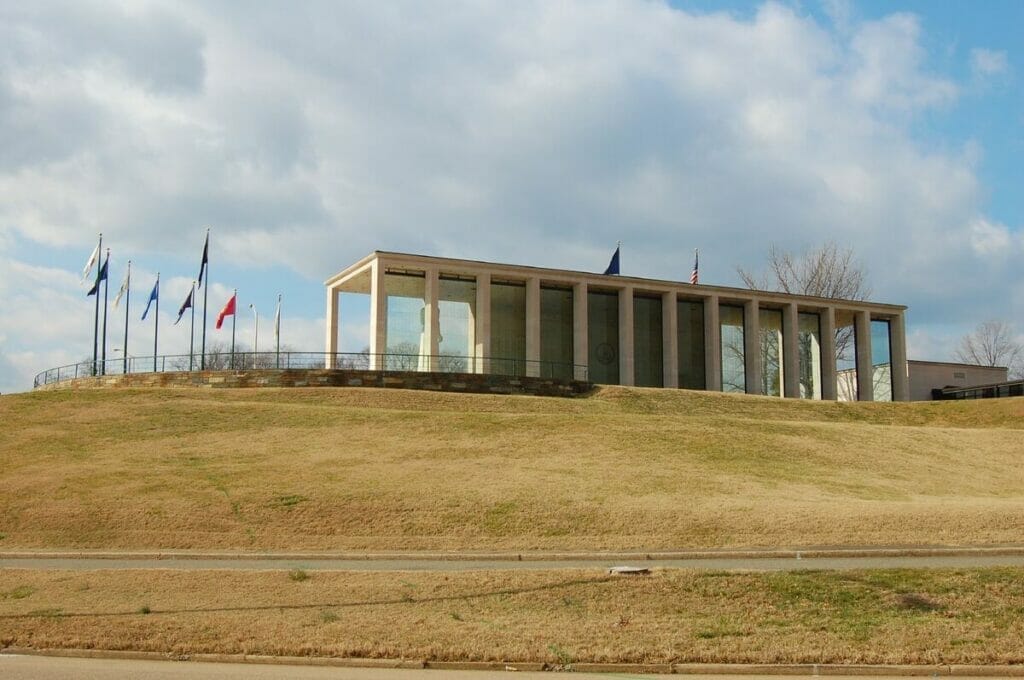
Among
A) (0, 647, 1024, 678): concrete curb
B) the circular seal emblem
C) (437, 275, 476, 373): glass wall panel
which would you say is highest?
(437, 275, 476, 373): glass wall panel

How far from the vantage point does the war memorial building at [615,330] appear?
46562 millimetres

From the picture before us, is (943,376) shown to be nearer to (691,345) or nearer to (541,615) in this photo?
(691,345)

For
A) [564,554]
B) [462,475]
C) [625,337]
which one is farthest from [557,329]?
[564,554]

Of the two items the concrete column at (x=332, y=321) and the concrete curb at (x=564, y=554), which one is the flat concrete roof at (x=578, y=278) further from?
the concrete curb at (x=564, y=554)

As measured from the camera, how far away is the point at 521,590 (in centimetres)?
1315

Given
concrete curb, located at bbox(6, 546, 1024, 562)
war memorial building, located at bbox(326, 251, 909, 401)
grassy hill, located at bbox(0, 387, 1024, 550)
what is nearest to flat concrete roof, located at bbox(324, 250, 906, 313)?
war memorial building, located at bbox(326, 251, 909, 401)

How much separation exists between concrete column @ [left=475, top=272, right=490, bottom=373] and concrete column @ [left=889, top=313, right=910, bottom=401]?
24897mm

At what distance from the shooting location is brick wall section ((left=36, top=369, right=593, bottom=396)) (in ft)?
124

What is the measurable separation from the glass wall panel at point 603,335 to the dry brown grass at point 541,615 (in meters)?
36.6

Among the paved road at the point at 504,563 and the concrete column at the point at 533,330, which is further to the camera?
the concrete column at the point at 533,330

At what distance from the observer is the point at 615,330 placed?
5097 centimetres

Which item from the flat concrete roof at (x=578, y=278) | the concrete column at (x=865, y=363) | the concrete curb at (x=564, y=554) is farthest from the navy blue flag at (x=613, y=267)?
the concrete curb at (x=564, y=554)

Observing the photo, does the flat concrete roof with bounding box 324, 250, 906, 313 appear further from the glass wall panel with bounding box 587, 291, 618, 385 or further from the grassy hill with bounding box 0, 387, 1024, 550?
the grassy hill with bounding box 0, 387, 1024, 550

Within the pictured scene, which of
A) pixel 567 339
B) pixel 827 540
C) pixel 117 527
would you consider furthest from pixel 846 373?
pixel 117 527
